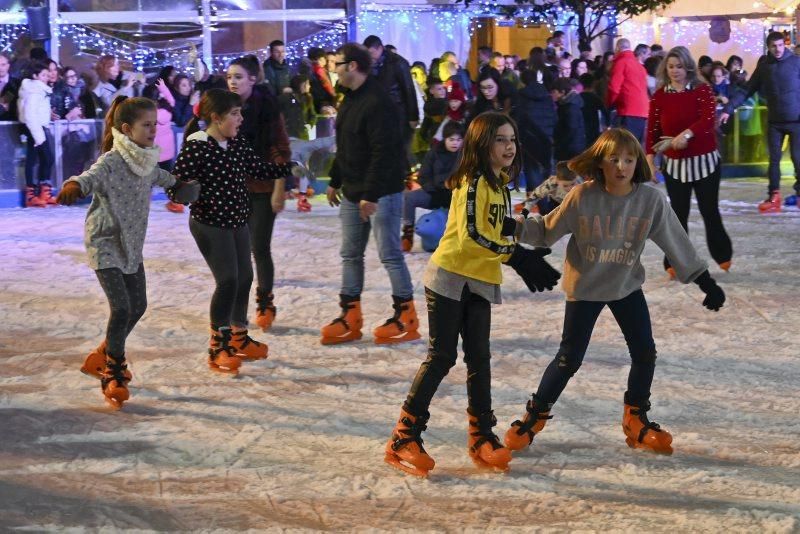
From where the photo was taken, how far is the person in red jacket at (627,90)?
13.0 m

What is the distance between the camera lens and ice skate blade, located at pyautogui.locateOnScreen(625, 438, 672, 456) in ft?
14.8

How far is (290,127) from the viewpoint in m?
14.5

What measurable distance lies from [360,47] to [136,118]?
4.96ft

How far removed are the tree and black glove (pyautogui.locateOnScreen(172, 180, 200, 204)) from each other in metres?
15.5

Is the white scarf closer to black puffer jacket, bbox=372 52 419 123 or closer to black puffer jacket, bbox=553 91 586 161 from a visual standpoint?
black puffer jacket, bbox=372 52 419 123

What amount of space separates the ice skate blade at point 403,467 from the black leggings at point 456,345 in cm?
18

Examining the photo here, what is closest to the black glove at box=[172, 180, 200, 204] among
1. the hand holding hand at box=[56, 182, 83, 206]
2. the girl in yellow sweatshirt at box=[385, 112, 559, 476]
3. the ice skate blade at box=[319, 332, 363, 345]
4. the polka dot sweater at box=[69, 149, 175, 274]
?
the polka dot sweater at box=[69, 149, 175, 274]

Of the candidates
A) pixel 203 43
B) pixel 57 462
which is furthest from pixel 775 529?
pixel 203 43

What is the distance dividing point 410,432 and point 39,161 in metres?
9.95

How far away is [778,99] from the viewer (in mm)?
11867

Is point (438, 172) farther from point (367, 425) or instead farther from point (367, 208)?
point (367, 425)

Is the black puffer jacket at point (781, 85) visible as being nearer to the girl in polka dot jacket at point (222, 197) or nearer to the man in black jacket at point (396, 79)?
the man in black jacket at point (396, 79)

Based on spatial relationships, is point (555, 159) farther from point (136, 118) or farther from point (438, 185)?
point (136, 118)

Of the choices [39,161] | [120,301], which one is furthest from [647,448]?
[39,161]
